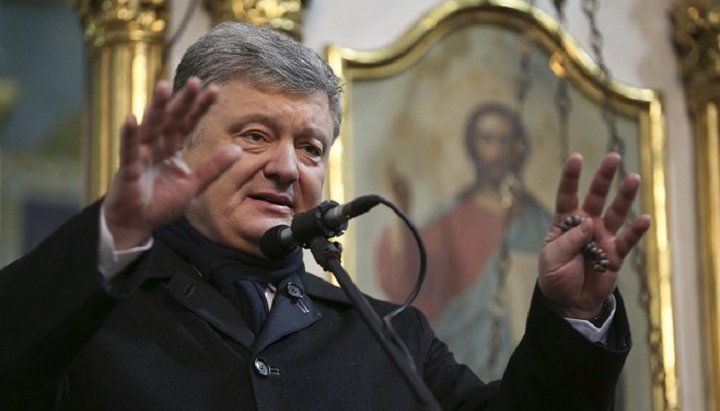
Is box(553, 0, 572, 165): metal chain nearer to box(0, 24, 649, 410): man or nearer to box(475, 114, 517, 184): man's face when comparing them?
box(475, 114, 517, 184): man's face

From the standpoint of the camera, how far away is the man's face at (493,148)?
16.4 feet

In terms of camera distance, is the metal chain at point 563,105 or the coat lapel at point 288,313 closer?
the coat lapel at point 288,313

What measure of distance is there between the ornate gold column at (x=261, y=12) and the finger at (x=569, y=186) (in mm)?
2021

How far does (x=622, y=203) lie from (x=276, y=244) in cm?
65

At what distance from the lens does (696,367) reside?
506cm

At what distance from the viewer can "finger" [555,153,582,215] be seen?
8.59 ft

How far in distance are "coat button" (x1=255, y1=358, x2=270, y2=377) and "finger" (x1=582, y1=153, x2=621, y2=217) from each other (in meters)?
0.68

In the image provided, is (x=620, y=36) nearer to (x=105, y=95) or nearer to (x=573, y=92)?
(x=573, y=92)

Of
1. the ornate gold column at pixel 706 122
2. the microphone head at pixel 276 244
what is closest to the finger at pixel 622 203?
the microphone head at pixel 276 244

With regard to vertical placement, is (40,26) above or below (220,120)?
above

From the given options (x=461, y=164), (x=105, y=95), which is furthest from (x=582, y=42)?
(x=105, y=95)

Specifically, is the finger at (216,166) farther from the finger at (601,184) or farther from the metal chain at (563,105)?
the metal chain at (563,105)

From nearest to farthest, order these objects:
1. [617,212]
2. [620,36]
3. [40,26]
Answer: [617,212] < [620,36] < [40,26]

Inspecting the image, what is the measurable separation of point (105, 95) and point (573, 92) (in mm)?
1694
